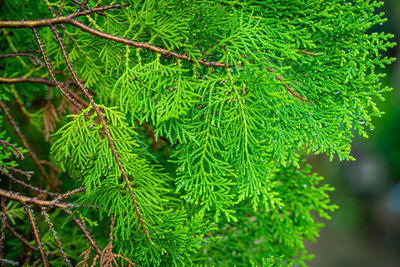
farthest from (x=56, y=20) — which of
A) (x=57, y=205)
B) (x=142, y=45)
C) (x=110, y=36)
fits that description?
(x=57, y=205)

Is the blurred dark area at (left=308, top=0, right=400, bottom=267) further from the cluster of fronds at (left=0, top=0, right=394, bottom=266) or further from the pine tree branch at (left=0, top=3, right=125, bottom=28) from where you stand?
the pine tree branch at (left=0, top=3, right=125, bottom=28)

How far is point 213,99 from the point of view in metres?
1.27

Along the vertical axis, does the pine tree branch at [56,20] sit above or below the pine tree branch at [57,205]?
above

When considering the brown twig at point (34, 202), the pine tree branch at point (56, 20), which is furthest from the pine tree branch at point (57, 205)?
the pine tree branch at point (56, 20)

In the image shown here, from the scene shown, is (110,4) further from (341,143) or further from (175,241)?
(341,143)

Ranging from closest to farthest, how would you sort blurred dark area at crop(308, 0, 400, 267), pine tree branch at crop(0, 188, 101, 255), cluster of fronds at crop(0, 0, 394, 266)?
cluster of fronds at crop(0, 0, 394, 266) → pine tree branch at crop(0, 188, 101, 255) → blurred dark area at crop(308, 0, 400, 267)

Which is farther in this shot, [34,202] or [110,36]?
[34,202]

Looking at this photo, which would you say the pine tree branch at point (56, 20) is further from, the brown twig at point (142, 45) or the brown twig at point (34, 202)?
the brown twig at point (34, 202)

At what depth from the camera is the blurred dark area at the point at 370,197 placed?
329 inches

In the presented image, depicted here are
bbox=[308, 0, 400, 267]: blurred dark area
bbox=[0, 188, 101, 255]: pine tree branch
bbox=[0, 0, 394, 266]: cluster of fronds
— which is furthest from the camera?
bbox=[308, 0, 400, 267]: blurred dark area

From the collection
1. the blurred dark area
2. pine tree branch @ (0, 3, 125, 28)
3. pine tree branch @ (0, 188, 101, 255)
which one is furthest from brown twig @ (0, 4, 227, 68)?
the blurred dark area

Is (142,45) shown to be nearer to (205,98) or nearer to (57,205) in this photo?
(205,98)

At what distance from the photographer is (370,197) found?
9.68m

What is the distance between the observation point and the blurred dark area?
8367 millimetres
